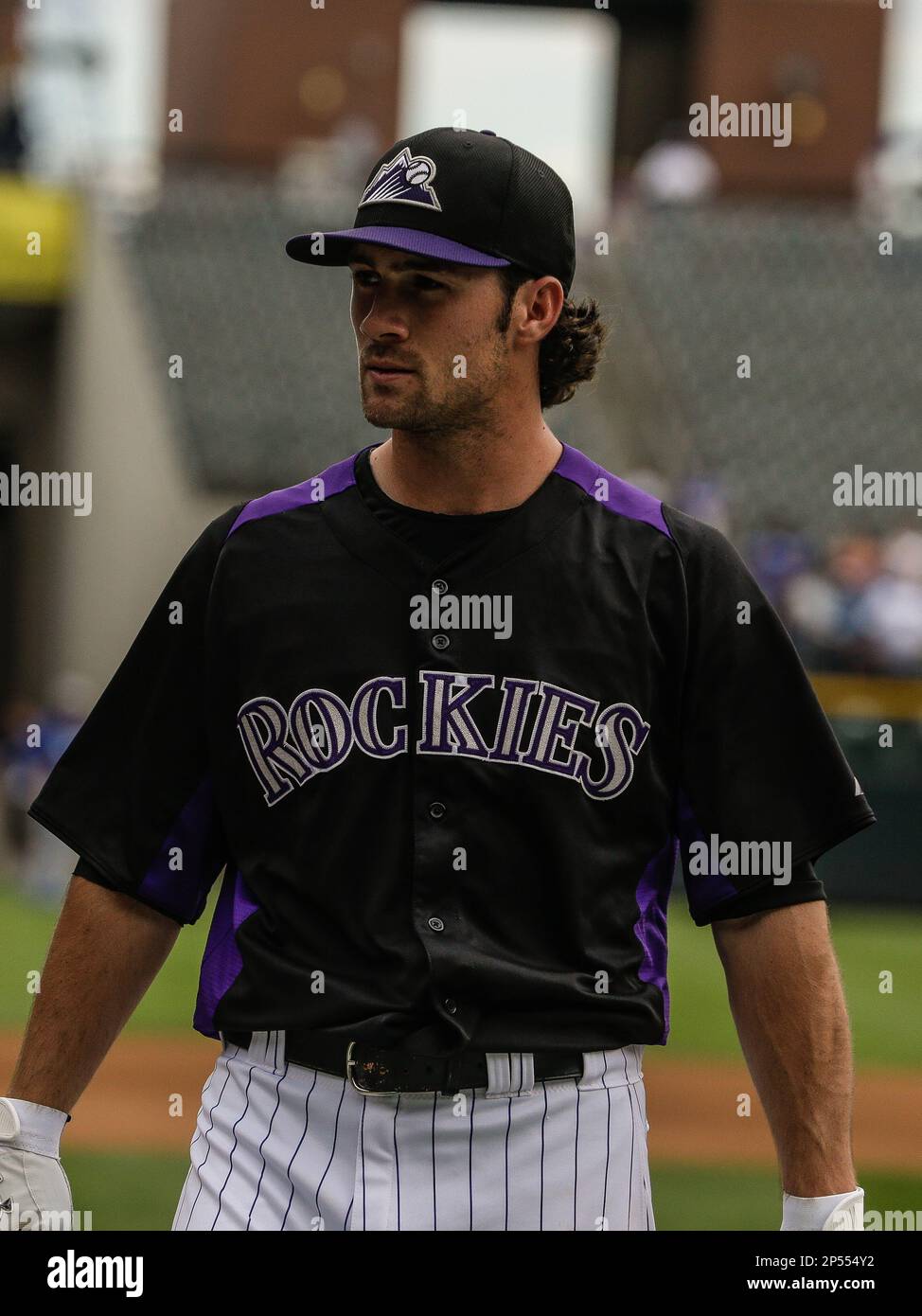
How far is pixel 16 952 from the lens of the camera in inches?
471

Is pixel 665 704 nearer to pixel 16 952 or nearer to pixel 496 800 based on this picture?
pixel 496 800

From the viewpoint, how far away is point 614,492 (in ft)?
9.39

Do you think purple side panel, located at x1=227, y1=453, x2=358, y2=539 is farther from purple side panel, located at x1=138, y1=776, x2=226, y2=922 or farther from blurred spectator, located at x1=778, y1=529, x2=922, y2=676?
blurred spectator, located at x1=778, y1=529, x2=922, y2=676

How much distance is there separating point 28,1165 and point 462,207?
4.77 feet

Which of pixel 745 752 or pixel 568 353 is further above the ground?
pixel 568 353

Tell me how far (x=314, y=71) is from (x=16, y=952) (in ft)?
50.1

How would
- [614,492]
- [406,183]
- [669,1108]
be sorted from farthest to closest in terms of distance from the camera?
[669,1108] → [614,492] → [406,183]

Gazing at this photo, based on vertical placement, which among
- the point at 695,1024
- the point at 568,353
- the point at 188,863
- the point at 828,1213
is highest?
the point at 568,353

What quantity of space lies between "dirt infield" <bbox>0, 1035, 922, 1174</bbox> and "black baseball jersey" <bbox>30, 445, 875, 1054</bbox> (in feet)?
15.6

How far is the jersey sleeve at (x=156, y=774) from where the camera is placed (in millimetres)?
2857

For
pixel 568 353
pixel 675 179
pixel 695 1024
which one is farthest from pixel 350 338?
pixel 568 353

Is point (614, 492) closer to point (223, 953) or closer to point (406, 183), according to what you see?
point (406, 183)

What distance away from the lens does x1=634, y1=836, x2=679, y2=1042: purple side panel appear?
2.77 meters

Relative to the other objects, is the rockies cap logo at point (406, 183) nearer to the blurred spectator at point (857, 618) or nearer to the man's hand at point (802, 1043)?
the man's hand at point (802, 1043)
